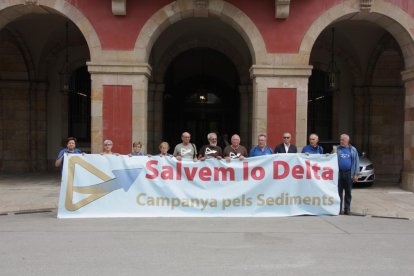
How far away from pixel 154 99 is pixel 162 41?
232cm

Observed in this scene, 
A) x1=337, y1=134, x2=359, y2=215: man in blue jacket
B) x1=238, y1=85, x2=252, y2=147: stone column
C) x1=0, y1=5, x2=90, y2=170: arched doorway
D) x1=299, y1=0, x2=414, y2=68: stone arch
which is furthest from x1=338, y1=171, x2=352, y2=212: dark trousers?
x1=0, y1=5, x2=90, y2=170: arched doorway

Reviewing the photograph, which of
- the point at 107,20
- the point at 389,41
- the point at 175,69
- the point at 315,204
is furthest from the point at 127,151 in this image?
the point at 389,41

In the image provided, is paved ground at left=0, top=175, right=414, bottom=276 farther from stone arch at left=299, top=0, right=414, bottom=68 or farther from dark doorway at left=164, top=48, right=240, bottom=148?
dark doorway at left=164, top=48, right=240, bottom=148

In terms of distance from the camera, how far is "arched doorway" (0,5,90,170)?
1605cm

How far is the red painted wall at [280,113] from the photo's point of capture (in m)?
11.8

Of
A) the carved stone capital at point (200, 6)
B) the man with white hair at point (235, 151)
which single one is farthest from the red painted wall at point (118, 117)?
the man with white hair at point (235, 151)

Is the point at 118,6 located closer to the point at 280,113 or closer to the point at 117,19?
the point at 117,19

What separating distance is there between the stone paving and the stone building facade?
44.6 inches

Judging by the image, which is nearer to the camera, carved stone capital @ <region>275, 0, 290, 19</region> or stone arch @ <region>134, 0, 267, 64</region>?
carved stone capital @ <region>275, 0, 290, 19</region>

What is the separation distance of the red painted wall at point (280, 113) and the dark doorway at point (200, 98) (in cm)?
717

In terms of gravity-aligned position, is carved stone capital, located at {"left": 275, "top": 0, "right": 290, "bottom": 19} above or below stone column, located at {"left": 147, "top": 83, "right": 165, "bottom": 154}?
above

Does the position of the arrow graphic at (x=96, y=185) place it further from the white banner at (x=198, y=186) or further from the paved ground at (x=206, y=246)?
the paved ground at (x=206, y=246)

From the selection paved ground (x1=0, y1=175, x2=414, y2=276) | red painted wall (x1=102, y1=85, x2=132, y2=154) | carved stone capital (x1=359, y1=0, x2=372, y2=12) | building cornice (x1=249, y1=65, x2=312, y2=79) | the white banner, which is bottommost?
paved ground (x1=0, y1=175, x2=414, y2=276)

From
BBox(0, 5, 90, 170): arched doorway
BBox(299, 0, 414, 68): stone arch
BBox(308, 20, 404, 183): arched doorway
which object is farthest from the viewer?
BBox(308, 20, 404, 183): arched doorway
